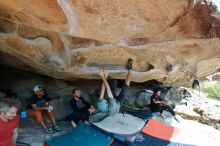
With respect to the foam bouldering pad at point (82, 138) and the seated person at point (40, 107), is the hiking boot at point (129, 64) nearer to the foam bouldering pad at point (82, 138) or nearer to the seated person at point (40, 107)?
the foam bouldering pad at point (82, 138)

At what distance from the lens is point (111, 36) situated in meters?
5.20

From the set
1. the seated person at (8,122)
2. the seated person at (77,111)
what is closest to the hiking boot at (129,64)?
the seated person at (77,111)

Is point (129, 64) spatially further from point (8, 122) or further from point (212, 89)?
point (212, 89)

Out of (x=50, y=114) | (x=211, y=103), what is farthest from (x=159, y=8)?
(x=211, y=103)

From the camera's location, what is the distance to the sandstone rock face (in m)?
4.70

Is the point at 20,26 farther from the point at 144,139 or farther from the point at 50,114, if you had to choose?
the point at 144,139

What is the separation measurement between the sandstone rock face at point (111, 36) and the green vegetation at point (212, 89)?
5108 mm

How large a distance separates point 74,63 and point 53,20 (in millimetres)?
1689

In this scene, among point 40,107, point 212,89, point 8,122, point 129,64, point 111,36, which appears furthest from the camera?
point 212,89

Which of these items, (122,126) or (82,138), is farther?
(122,126)

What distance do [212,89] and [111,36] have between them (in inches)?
352

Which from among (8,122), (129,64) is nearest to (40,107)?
(8,122)

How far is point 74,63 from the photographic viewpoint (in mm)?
6574

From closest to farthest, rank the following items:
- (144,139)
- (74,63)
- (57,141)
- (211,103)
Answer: (57,141), (144,139), (74,63), (211,103)
